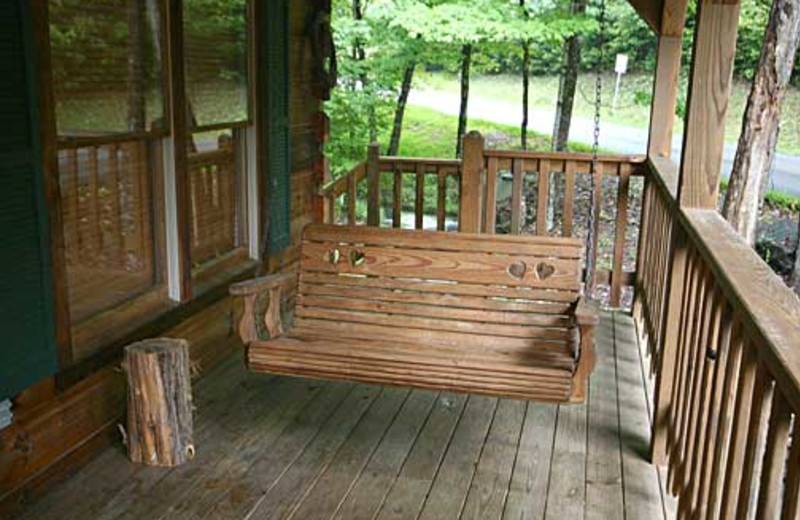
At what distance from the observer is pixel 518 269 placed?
11.5 ft

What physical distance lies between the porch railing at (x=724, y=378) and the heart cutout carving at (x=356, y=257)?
131 cm

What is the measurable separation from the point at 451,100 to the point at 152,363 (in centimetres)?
1684

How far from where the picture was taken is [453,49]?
11.8m

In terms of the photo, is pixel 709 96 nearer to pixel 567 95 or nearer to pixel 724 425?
pixel 724 425

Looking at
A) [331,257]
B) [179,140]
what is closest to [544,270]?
[331,257]

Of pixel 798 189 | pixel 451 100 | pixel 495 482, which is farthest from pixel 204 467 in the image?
pixel 451 100

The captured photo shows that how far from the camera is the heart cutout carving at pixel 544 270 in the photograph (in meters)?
3.46

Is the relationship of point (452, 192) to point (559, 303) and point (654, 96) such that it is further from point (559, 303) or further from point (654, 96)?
point (559, 303)

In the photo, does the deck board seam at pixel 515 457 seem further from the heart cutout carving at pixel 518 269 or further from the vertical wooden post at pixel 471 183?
the vertical wooden post at pixel 471 183

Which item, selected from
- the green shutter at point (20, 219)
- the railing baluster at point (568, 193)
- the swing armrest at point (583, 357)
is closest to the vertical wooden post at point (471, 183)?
the railing baluster at point (568, 193)

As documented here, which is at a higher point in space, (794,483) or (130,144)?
(130,144)

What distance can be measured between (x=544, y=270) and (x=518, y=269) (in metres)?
0.11

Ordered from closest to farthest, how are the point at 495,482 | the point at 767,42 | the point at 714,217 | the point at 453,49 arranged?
the point at 714,217 → the point at 495,482 → the point at 767,42 → the point at 453,49

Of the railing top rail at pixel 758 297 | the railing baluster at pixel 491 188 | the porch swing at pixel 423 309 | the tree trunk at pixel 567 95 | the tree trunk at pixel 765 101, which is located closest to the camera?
the railing top rail at pixel 758 297
